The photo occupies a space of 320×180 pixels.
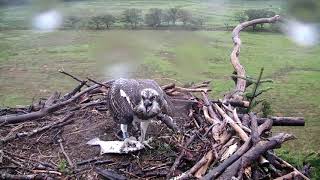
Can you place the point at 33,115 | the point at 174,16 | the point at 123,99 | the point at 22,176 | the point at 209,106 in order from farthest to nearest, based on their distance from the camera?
the point at 174,16
the point at 33,115
the point at 209,106
the point at 123,99
the point at 22,176

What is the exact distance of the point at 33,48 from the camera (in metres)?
11.1

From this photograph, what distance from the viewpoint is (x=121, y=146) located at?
4203 mm

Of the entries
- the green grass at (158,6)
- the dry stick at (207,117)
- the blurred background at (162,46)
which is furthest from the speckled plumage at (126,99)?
the green grass at (158,6)

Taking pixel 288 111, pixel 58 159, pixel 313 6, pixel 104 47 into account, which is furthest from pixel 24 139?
pixel 288 111

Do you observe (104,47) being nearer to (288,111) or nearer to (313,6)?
(313,6)

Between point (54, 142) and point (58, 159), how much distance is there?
36cm

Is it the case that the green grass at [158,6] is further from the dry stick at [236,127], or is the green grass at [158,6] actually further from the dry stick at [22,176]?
the dry stick at [22,176]

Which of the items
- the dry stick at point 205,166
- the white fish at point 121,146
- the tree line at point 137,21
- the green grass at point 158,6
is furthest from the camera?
the green grass at point 158,6

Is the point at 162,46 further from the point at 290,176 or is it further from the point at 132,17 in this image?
the point at 290,176

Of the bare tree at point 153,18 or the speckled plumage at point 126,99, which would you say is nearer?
the speckled plumage at point 126,99

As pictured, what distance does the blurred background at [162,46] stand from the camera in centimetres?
652

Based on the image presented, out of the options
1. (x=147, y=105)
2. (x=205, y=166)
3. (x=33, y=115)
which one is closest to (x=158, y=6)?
(x=33, y=115)

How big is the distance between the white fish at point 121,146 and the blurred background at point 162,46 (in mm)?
1734

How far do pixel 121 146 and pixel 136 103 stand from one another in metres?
0.41
